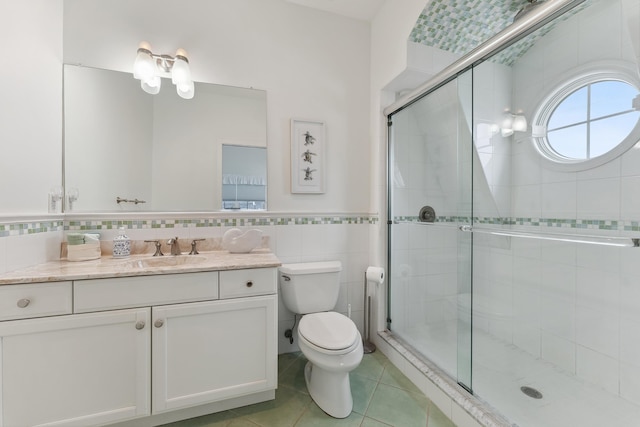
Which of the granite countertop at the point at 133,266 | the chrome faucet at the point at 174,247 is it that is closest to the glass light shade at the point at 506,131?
the granite countertop at the point at 133,266

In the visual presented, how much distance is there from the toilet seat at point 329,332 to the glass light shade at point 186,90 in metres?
1.69

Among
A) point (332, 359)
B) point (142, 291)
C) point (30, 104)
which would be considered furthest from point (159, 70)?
point (332, 359)

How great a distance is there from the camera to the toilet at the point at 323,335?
142 cm

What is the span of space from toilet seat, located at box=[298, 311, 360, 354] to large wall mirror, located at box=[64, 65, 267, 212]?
0.89 metres

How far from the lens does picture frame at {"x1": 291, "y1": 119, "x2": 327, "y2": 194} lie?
206 centimetres

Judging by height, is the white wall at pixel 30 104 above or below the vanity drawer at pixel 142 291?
above

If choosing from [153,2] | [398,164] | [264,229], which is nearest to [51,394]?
[264,229]

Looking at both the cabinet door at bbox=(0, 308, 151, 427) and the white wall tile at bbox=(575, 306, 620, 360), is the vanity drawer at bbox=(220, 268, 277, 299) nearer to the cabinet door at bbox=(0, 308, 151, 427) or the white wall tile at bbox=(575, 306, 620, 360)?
the cabinet door at bbox=(0, 308, 151, 427)

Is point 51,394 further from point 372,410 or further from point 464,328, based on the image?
point 464,328

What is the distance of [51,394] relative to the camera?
1160 mm

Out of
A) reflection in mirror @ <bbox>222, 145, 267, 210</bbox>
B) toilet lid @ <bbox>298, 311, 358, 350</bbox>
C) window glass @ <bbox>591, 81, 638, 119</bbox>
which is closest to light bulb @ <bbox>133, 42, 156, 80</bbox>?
reflection in mirror @ <bbox>222, 145, 267, 210</bbox>

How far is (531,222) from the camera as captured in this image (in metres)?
1.88

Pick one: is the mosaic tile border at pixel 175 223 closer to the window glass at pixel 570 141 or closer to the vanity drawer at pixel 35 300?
the vanity drawer at pixel 35 300

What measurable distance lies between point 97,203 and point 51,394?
102 cm
